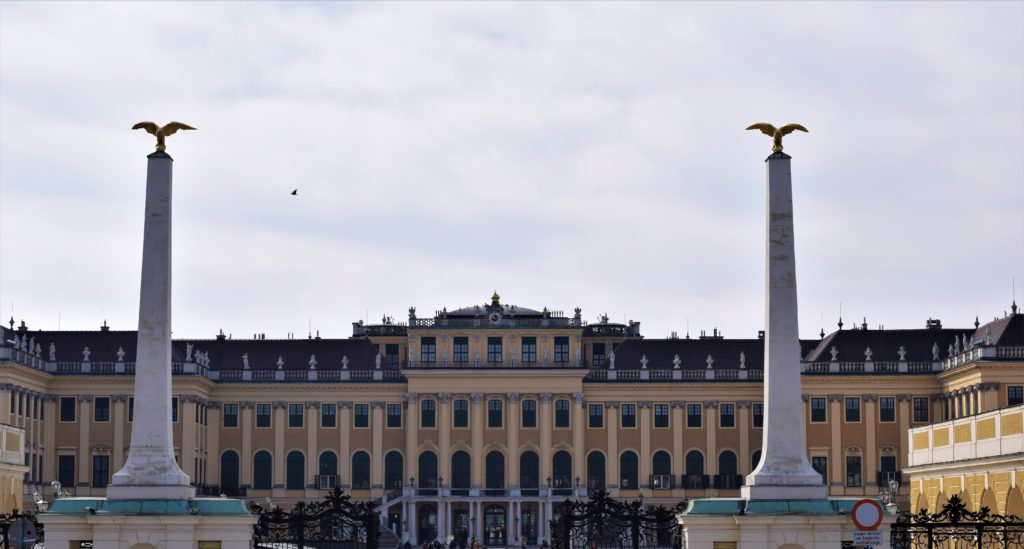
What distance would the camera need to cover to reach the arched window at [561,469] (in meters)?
122

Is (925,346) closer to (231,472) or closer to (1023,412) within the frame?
(231,472)

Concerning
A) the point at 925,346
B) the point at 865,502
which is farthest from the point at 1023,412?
the point at 925,346

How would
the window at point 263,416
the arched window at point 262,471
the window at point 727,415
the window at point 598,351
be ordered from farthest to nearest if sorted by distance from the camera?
the window at point 598,351 < the window at point 263,416 < the arched window at point 262,471 < the window at point 727,415

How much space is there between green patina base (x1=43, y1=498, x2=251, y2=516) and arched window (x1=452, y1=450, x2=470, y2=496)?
8047 cm

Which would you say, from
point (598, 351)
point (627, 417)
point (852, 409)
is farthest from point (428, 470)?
point (852, 409)

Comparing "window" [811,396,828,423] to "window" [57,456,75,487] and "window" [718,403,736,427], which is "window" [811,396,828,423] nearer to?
"window" [718,403,736,427]

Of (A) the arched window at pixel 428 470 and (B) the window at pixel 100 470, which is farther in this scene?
(A) the arched window at pixel 428 470

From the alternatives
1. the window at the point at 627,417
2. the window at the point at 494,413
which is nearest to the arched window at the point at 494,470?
the window at the point at 494,413

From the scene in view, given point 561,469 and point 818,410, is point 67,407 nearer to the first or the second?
point 561,469

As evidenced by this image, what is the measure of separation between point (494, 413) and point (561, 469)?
5.55 m

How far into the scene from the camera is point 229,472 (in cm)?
12294

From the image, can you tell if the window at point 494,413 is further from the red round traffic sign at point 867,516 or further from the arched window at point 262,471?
the red round traffic sign at point 867,516

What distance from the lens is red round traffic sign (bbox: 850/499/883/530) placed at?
3312 cm

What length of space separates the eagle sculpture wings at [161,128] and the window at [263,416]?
81262 millimetres
